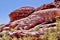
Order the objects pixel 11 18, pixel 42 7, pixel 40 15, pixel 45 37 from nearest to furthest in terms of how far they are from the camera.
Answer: pixel 45 37 → pixel 40 15 → pixel 42 7 → pixel 11 18

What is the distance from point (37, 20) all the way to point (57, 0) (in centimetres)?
1043

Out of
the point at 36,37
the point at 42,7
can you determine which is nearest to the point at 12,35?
the point at 36,37

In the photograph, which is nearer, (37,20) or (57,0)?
(37,20)

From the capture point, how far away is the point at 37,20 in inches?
1249

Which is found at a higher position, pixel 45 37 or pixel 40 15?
pixel 40 15

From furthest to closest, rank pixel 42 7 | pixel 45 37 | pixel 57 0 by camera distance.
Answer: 1. pixel 57 0
2. pixel 42 7
3. pixel 45 37

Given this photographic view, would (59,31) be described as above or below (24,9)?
below

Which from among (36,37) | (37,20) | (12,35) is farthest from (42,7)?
(36,37)

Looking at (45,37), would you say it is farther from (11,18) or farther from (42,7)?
(11,18)

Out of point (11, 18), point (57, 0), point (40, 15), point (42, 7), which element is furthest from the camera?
point (11, 18)

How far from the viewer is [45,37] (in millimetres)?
22609

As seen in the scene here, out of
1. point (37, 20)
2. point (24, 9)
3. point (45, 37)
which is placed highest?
point (24, 9)

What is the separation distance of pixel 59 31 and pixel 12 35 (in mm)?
5378

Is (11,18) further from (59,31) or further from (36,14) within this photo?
(59,31)
